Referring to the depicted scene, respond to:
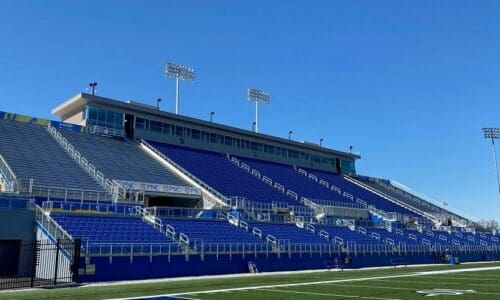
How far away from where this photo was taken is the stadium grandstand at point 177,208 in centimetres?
2331

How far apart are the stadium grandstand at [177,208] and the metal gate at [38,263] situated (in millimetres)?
64

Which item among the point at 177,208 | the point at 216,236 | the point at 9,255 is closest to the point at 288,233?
the point at 216,236

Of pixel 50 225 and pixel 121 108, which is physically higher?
pixel 121 108

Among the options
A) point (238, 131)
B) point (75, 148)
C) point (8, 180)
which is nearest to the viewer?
point (8, 180)

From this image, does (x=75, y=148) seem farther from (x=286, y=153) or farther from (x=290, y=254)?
(x=286, y=153)

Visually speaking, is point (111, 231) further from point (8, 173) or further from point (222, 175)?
point (222, 175)

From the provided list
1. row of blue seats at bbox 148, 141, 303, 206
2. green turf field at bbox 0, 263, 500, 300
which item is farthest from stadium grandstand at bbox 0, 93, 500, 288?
green turf field at bbox 0, 263, 500, 300

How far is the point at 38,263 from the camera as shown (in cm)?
2222

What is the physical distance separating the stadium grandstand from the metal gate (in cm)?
6

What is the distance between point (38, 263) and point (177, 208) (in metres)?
10.4

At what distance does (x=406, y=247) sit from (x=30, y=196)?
28621 mm

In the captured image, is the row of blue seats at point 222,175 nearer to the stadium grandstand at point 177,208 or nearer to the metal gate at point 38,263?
the stadium grandstand at point 177,208

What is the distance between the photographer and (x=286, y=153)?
6056cm

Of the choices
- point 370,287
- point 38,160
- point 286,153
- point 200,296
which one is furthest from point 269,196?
point 200,296
